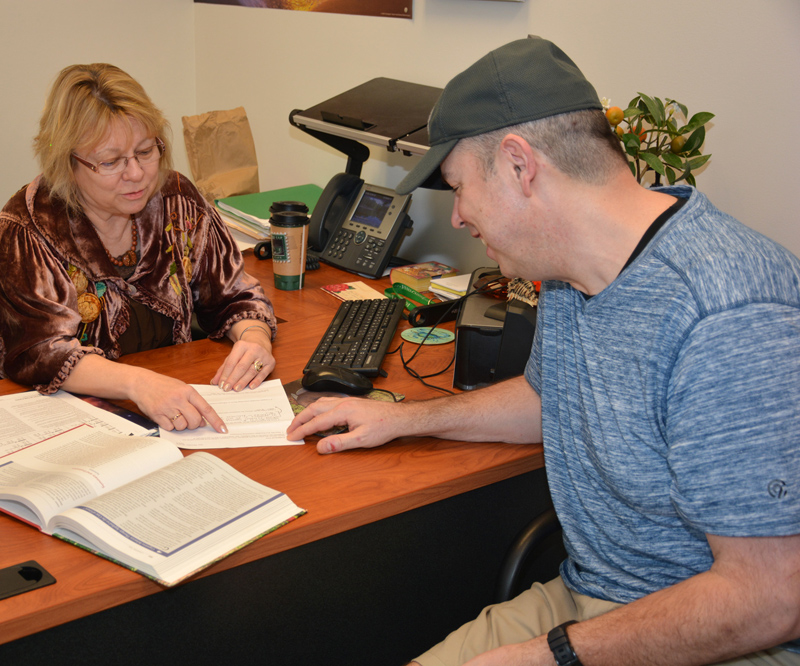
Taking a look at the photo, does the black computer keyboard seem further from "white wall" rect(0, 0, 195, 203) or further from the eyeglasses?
"white wall" rect(0, 0, 195, 203)

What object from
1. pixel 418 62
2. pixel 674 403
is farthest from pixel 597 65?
pixel 674 403

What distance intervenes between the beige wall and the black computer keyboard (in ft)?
1.81

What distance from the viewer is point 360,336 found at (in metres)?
1.59

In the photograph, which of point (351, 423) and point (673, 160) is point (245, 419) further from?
point (673, 160)

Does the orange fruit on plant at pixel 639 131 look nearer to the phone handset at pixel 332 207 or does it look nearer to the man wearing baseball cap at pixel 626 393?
the man wearing baseball cap at pixel 626 393

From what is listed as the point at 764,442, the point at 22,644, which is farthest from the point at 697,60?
the point at 22,644

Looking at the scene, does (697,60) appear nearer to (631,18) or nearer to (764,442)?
(631,18)

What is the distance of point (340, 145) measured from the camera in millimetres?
2273

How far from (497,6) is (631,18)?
410 millimetres

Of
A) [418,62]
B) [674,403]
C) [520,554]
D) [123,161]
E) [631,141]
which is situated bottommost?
[520,554]

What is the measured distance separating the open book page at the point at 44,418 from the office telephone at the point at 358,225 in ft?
3.25

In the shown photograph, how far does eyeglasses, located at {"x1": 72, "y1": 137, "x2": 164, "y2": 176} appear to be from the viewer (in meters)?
1.44

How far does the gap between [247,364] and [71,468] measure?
1.49ft

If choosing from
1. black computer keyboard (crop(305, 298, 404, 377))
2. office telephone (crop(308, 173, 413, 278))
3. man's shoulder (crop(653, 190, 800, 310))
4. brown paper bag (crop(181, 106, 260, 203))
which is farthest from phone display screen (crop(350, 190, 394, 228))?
man's shoulder (crop(653, 190, 800, 310))
